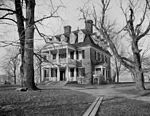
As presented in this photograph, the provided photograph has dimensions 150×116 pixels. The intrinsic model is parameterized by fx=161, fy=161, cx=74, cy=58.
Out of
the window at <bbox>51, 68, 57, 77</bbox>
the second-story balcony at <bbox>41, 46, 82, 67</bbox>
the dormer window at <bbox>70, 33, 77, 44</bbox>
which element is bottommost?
the window at <bbox>51, 68, 57, 77</bbox>

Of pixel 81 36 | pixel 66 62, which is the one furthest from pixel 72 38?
pixel 66 62

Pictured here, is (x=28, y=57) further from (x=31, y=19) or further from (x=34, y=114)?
(x=34, y=114)

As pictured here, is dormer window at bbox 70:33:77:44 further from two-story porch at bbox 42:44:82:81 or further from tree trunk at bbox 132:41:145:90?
tree trunk at bbox 132:41:145:90

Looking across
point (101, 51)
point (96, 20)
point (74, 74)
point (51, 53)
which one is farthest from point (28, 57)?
point (101, 51)

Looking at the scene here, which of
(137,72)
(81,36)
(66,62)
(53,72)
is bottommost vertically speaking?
(53,72)

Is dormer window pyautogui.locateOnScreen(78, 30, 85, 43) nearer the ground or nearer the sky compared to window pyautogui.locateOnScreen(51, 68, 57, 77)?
nearer the sky

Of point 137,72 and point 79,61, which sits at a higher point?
point 79,61

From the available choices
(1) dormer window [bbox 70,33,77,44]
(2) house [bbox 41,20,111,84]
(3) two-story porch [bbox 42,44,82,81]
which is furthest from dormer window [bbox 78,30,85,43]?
(3) two-story porch [bbox 42,44,82,81]

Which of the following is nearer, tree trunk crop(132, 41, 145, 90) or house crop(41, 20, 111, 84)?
tree trunk crop(132, 41, 145, 90)

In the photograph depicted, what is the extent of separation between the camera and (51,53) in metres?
28.7

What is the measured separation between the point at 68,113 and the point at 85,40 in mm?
23722

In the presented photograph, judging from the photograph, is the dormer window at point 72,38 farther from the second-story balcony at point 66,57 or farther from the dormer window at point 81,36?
the second-story balcony at point 66,57

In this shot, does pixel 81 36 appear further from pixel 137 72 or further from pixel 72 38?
pixel 137 72

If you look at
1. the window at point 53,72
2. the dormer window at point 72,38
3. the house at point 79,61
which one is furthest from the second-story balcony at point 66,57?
the dormer window at point 72,38
